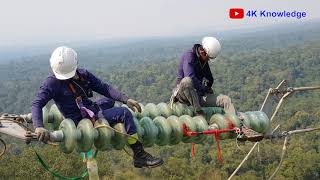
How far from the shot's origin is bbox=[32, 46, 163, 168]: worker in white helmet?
8484 millimetres

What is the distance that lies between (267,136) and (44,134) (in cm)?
492

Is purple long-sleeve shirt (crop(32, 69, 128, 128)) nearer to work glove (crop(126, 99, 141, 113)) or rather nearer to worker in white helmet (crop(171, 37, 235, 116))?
work glove (crop(126, 99, 141, 113))

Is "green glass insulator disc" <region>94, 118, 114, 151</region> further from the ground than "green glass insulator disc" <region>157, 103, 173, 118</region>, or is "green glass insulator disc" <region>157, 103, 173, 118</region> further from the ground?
"green glass insulator disc" <region>94, 118, 114, 151</region>

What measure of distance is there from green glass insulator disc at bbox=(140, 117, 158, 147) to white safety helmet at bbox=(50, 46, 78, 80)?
1726 mm

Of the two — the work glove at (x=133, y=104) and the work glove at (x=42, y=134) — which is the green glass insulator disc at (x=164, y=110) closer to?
the work glove at (x=133, y=104)

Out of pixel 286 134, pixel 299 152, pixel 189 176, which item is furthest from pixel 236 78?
pixel 286 134

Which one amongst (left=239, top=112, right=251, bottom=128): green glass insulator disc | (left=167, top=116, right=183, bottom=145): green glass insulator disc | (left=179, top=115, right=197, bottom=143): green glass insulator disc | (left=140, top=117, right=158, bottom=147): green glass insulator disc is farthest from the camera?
(left=239, top=112, right=251, bottom=128): green glass insulator disc

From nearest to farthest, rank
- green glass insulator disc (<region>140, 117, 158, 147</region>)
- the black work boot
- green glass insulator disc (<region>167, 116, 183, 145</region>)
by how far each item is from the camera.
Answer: the black work boot → green glass insulator disc (<region>140, 117, 158, 147</region>) → green glass insulator disc (<region>167, 116, 183, 145</region>)

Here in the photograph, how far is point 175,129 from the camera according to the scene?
9789 millimetres

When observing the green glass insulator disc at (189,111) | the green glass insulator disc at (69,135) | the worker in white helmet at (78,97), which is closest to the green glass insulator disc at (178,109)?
the green glass insulator disc at (189,111)

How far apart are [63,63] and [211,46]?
12.6ft

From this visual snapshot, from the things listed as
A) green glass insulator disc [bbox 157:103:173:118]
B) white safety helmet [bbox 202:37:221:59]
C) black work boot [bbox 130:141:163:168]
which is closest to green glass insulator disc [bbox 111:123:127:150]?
black work boot [bbox 130:141:163:168]

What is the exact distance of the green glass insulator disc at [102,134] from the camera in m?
8.59

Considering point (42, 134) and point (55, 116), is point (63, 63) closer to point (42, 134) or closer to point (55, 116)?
point (42, 134)
